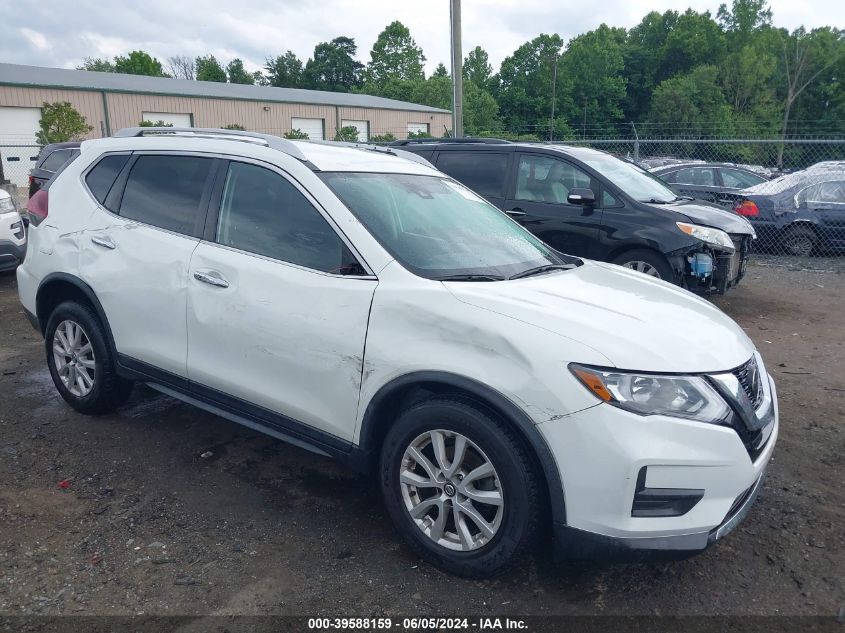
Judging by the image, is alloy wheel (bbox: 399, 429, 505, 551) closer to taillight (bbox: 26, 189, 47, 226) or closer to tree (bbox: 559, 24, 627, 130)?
taillight (bbox: 26, 189, 47, 226)

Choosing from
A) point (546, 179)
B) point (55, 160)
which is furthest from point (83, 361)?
point (55, 160)

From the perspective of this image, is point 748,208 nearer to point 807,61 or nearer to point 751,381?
point 751,381

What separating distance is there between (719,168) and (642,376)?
12081mm

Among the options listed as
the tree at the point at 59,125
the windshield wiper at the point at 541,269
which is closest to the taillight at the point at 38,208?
the windshield wiper at the point at 541,269

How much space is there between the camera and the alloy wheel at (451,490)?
8.92 ft

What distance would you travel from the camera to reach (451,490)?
2.80 metres

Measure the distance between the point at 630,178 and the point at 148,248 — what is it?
571 centimetres

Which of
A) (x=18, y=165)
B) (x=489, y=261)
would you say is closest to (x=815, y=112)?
(x=18, y=165)

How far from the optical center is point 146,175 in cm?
409

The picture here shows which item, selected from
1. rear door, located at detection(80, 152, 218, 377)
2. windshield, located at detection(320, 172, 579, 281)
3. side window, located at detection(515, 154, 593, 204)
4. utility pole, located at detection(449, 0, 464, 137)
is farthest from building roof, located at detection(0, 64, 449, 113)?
windshield, located at detection(320, 172, 579, 281)

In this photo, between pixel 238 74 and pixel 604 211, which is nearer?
pixel 604 211

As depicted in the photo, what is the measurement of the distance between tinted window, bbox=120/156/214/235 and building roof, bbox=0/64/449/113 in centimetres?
3033

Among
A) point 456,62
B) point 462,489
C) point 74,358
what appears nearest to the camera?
point 462,489

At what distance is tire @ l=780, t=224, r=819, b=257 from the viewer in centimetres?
1095
